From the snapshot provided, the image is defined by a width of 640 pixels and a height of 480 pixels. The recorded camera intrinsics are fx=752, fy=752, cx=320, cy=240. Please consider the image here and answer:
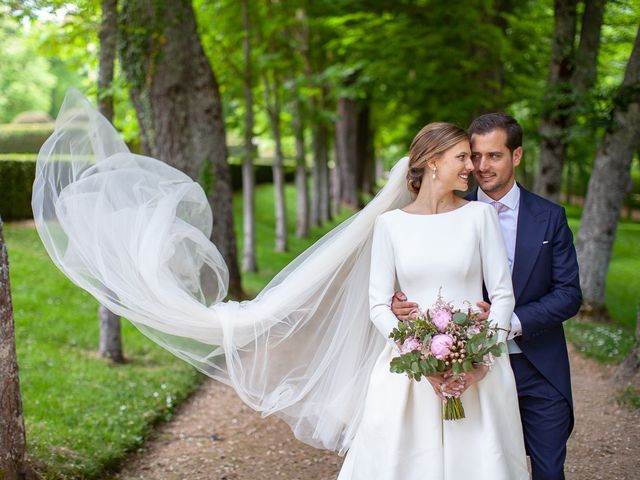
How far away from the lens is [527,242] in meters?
3.93

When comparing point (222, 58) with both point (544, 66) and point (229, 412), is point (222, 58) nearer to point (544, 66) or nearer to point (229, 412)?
point (544, 66)

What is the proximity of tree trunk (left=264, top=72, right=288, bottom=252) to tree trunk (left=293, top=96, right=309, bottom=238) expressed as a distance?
49cm

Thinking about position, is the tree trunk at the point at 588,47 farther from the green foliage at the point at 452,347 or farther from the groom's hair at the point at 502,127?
the green foliage at the point at 452,347

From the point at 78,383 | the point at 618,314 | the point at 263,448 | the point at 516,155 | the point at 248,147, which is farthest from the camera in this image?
the point at 248,147

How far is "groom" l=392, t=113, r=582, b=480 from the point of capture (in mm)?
3855

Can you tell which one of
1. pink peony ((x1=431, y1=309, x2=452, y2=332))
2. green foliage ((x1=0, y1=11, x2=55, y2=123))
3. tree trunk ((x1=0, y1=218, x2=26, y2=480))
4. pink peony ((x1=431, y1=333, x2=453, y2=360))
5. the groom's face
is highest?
the groom's face

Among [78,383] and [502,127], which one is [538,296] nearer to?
[502,127]

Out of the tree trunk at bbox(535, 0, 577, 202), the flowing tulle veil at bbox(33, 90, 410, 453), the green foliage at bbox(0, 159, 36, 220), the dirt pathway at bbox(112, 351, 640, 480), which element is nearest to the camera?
the flowing tulle veil at bbox(33, 90, 410, 453)

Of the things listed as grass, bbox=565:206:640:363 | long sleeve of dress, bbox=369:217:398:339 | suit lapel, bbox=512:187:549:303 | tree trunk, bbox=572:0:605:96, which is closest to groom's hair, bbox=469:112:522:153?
suit lapel, bbox=512:187:549:303

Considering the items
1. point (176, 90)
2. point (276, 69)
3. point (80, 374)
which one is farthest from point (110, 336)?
point (276, 69)

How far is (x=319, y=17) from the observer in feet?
59.6

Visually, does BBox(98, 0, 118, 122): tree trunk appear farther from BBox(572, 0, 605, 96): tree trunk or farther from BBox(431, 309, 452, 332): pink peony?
BBox(572, 0, 605, 96): tree trunk

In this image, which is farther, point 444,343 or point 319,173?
point 319,173

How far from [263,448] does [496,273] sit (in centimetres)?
362
